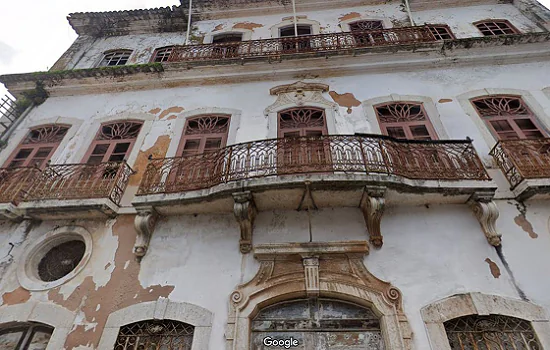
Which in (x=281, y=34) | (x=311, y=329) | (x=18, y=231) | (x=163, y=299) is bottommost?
(x=311, y=329)

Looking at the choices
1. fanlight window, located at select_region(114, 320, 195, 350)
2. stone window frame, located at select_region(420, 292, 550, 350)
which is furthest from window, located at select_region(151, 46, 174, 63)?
stone window frame, located at select_region(420, 292, 550, 350)

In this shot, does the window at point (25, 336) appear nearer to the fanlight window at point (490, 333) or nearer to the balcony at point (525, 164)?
the fanlight window at point (490, 333)

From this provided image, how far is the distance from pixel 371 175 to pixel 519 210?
9.34 feet

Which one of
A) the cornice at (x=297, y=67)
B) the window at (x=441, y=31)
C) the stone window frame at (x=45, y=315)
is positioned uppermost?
the window at (x=441, y=31)

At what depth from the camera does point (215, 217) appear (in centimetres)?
591

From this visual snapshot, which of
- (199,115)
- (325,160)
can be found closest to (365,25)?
(199,115)

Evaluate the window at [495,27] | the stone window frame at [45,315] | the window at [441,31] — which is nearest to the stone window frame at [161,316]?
the stone window frame at [45,315]

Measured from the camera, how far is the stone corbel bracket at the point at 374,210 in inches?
201

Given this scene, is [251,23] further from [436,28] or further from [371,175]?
[371,175]

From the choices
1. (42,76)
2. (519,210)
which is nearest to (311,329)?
(519,210)

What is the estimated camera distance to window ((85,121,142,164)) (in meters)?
7.38

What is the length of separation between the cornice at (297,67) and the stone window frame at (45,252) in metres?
4.60

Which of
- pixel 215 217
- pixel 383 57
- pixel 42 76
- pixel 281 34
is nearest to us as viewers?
pixel 215 217

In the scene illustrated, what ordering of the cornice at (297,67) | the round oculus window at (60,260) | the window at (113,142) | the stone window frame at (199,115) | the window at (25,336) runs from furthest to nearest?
the cornice at (297,67) < the window at (113,142) < the stone window frame at (199,115) < the round oculus window at (60,260) < the window at (25,336)
